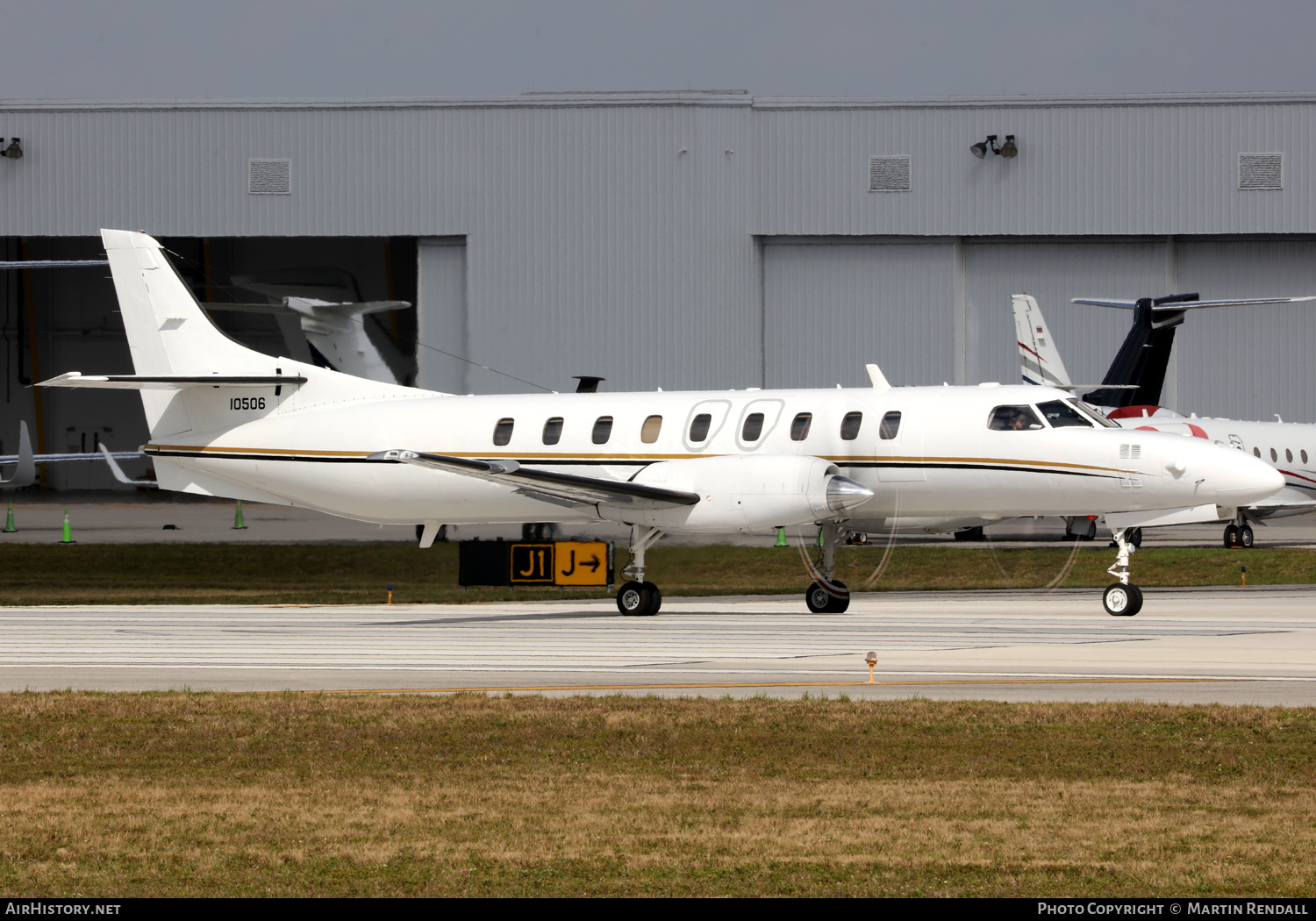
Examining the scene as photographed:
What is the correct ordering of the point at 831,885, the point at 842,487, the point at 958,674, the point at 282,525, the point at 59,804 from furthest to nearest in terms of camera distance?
the point at 282,525 < the point at 842,487 < the point at 958,674 < the point at 59,804 < the point at 831,885

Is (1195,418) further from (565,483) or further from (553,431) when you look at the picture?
(565,483)

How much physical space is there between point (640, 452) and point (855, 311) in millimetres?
31300

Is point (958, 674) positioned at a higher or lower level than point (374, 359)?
lower

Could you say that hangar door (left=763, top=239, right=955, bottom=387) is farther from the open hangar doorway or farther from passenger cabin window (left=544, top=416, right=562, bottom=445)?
passenger cabin window (left=544, top=416, right=562, bottom=445)

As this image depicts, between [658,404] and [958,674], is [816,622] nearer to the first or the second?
[658,404]

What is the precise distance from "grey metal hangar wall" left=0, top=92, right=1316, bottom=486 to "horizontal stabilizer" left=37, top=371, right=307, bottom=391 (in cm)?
2607

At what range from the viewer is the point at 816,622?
897 inches

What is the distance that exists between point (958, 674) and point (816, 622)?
6943 mm

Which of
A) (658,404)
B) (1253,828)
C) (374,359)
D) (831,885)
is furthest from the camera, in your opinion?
(374,359)

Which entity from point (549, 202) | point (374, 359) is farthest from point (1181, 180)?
point (374, 359)

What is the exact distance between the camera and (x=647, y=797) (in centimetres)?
991

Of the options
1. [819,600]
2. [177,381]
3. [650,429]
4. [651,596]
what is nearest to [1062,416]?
[819,600]

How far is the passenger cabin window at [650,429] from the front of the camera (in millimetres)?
24328

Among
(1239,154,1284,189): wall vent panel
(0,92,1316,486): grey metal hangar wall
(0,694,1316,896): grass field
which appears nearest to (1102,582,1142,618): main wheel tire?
(0,694,1316,896): grass field
